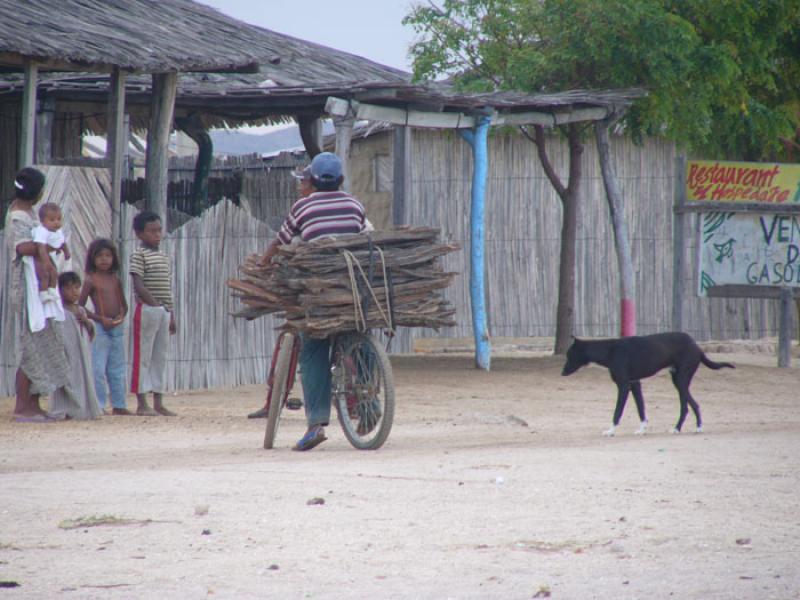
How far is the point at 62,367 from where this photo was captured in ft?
34.8

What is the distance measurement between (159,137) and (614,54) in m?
6.34

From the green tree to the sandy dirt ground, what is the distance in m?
7.01

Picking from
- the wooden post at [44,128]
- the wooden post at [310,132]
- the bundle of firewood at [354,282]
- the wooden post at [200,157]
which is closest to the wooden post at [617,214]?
the wooden post at [310,132]

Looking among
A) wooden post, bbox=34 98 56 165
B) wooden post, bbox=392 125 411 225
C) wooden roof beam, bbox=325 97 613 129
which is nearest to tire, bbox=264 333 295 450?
wooden roof beam, bbox=325 97 613 129

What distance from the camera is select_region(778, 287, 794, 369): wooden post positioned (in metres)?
17.0

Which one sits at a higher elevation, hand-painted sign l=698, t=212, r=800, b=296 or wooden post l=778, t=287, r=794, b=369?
hand-painted sign l=698, t=212, r=800, b=296

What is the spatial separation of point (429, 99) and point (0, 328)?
199 inches

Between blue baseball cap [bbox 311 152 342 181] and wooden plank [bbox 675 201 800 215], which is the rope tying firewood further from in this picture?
wooden plank [bbox 675 201 800 215]

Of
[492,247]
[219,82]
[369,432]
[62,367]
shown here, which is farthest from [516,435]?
[492,247]

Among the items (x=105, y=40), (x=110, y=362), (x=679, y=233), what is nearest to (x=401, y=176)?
(x=679, y=233)

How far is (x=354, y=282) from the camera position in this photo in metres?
8.57

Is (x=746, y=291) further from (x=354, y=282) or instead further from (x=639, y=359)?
(x=354, y=282)

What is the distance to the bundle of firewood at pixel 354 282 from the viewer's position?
28.0 feet

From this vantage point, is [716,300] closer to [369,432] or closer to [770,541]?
[369,432]
